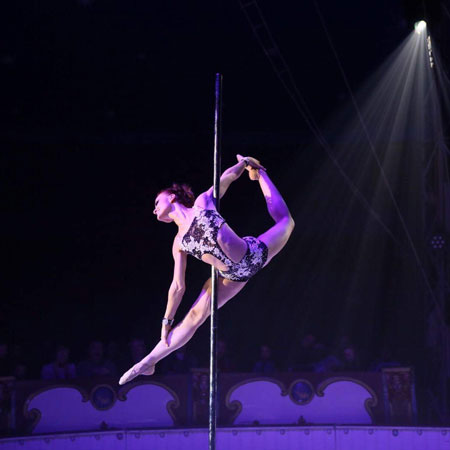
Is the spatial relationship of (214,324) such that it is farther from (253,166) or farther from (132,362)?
(132,362)

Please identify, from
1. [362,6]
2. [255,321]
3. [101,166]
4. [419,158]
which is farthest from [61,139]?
[419,158]

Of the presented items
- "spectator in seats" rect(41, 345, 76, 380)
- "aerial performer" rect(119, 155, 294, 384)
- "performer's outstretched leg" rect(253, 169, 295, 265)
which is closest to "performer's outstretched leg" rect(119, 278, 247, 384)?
"aerial performer" rect(119, 155, 294, 384)

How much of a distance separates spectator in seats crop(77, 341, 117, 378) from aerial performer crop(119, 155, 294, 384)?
3.75 metres

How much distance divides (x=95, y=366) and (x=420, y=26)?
6122mm

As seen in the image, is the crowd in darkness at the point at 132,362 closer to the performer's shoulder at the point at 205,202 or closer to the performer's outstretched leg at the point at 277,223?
the performer's outstretched leg at the point at 277,223

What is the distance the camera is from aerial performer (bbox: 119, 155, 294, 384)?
3957 millimetres

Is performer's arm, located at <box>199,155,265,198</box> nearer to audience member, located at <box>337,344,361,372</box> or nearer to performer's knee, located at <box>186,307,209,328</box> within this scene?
performer's knee, located at <box>186,307,209,328</box>

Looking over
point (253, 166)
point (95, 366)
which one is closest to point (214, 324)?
point (253, 166)

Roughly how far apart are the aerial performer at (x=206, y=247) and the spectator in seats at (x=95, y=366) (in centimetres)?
375

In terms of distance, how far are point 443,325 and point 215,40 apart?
197 inches

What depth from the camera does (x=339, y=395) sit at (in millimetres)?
7852

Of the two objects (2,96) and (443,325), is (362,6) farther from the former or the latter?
(2,96)

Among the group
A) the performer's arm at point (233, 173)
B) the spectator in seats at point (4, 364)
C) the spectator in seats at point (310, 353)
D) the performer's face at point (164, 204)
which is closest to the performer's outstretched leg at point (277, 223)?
the performer's arm at point (233, 173)

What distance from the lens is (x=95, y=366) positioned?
309 inches
